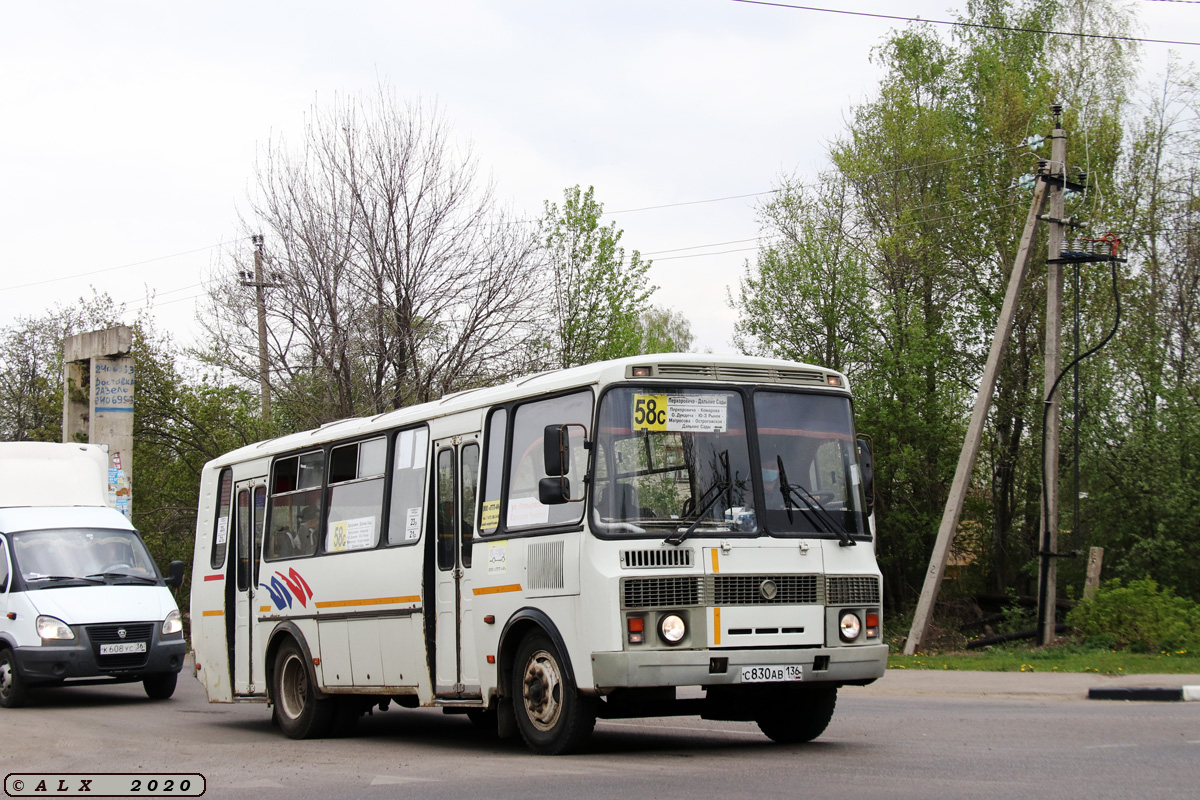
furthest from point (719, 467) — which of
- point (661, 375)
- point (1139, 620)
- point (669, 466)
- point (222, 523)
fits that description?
point (1139, 620)

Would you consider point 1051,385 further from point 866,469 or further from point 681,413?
point 681,413

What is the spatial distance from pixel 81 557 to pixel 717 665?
11.6 metres

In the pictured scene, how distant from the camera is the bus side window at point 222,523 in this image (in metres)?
14.4

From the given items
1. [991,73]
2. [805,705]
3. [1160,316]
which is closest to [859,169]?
[991,73]

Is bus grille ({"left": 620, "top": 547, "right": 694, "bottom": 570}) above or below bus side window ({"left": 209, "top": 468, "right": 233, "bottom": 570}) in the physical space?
below

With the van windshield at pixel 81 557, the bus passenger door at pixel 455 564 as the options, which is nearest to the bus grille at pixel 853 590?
the bus passenger door at pixel 455 564

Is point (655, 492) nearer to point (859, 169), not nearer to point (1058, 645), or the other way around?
point (1058, 645)

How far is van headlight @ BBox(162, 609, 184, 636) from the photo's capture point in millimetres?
17188

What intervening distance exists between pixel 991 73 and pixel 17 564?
106 feet

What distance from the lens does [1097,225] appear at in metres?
34.1

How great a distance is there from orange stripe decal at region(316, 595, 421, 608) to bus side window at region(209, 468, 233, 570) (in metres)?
2.46

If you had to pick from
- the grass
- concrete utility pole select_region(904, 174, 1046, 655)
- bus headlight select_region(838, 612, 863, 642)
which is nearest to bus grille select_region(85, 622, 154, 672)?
bus headlight select_region(838, 612, 863, 642)

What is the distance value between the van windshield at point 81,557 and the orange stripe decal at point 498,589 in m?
9.11

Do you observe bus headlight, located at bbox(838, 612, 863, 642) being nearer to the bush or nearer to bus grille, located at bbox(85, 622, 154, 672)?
bus grille, located at bbox(85, 622, 154, 672)
